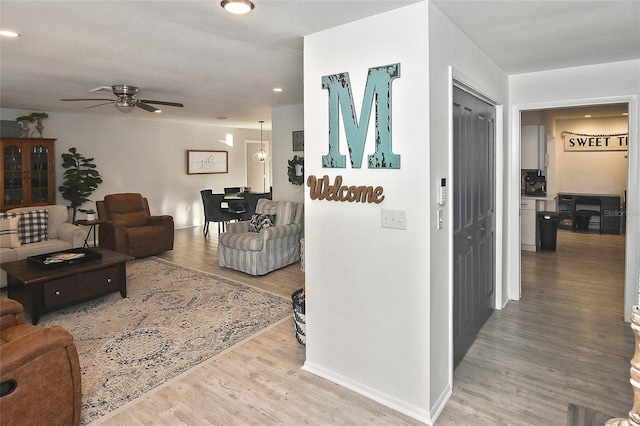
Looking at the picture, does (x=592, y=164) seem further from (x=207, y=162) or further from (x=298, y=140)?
(x=207, y=162)

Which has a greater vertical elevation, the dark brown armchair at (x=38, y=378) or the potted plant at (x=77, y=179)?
the potted plant at (x=77, y=179)

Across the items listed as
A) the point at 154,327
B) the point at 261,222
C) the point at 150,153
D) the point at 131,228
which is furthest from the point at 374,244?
the point at 150,153

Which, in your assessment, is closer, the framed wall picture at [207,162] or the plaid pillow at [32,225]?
the plaid pillow at [32,225]

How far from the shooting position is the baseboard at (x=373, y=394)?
232 centimetres

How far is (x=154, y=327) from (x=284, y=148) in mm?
3743

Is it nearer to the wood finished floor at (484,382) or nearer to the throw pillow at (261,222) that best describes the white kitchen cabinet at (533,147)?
the wood finished floor at (484,382)

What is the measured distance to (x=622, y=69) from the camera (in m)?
3.55

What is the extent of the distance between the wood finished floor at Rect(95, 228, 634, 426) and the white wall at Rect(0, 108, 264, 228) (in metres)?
5.82

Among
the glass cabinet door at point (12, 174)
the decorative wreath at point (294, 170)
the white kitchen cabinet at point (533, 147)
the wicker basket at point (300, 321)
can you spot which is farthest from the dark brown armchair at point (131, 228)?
the white kitchen cabinet at point (533, 147)

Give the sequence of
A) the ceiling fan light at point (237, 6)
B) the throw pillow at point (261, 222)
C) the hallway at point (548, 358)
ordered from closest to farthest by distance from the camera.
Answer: the ceiling fan light at point (237, 6) → the hallway at point (548, 358) → the throw pillow at point (261, 222)

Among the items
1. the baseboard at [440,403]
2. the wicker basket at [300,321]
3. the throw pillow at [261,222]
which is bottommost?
the baseboard at [440,403]

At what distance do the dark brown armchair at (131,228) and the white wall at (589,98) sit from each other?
504cm

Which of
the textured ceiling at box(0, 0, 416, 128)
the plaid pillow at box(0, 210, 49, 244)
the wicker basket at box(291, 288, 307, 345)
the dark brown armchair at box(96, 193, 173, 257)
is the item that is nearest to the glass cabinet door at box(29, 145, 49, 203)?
the dark brown armchair at box(96, 193, 173, 257)

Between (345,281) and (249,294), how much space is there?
2.19 metres
